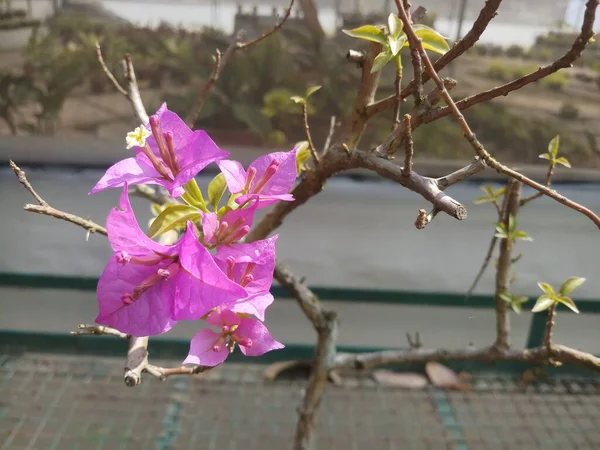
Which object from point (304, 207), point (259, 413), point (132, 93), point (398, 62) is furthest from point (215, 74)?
point (304, 207)

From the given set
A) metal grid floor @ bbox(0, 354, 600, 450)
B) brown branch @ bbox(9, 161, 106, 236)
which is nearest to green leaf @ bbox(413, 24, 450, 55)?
brown branch @ bbox(9, 161, 106, 236)

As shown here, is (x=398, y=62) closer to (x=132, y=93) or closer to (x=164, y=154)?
(x=164, y=154)

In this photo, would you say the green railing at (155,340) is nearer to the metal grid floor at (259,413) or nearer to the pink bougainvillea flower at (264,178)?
the metal grid floor at (259,413)

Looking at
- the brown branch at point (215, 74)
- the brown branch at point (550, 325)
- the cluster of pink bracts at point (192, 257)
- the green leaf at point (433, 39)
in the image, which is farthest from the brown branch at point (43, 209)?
the brown branch at point (550, 325)

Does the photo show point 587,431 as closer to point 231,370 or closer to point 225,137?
point 231,370

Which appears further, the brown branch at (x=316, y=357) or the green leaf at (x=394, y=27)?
the brown branch at (x=316, y=357)

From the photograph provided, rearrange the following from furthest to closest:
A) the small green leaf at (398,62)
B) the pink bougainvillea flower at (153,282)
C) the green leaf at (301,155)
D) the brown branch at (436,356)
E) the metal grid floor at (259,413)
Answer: the metal grid floor at (259,413) < the brown branch at (436,356) < the green leaf at (301,155) < the small green leaf at (398,62) < the pink bougainvillea flower at (153,282)

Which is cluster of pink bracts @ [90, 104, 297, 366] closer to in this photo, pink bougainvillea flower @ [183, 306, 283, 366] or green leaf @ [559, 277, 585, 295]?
pink bougainvillea flower @ [183, 306, 283, 366]
